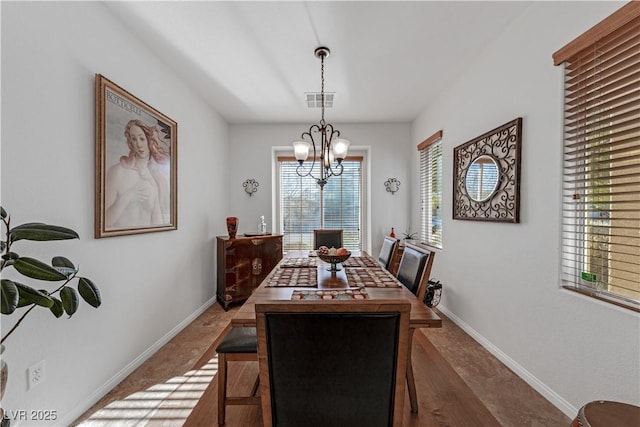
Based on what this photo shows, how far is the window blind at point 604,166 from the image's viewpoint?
1437 millimetres

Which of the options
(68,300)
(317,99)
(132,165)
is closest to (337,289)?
(68,300)

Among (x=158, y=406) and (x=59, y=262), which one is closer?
(x=59, y=262)

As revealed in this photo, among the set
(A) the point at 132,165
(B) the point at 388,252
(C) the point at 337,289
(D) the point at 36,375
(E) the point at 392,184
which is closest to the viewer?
(D) the point at 36,375

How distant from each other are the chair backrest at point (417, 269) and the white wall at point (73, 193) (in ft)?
6.77

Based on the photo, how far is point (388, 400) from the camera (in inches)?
40.3

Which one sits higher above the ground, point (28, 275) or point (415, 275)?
point (28, 275)

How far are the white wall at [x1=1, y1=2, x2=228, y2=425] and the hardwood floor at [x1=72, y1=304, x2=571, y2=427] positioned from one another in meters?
0.19

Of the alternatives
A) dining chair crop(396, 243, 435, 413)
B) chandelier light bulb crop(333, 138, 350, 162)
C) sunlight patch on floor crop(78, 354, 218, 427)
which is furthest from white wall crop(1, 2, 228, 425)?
dining chair crop(396, 243, 435, 413)

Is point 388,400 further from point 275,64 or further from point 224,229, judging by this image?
point 224,229

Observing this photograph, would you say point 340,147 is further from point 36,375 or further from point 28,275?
point 36,375

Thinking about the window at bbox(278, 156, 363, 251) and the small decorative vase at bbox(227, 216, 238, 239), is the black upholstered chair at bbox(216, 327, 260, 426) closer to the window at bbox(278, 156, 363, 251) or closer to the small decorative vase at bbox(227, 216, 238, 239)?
the small decorative vase at bbox(227, 216, 238, 239)

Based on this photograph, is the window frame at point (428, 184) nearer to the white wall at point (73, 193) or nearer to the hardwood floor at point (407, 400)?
the hardwood floor at point (407, 400)

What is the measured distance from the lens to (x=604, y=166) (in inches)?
62.3

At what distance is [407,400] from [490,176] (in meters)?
1.87
